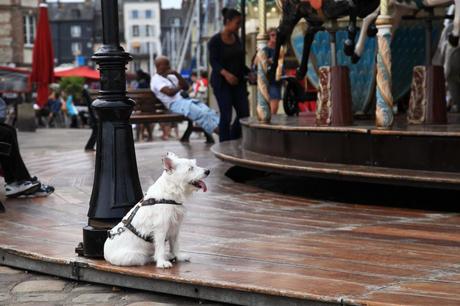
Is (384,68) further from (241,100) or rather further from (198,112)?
(198,112)

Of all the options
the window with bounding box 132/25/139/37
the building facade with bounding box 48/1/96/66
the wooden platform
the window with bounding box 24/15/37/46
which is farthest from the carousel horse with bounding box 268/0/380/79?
the window with bounding box 132/25/139/37

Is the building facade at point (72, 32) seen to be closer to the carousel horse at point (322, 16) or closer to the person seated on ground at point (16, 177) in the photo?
the carousel horse at point (322, 16)

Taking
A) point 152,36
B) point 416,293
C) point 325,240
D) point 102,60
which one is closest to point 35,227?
point 102,60

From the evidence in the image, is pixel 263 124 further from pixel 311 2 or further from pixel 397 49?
pixel 397 49

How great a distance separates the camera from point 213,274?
4852 millimetres

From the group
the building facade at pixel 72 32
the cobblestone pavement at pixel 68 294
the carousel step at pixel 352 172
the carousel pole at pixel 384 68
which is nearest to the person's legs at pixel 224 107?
the carousel step at pixel 352 172

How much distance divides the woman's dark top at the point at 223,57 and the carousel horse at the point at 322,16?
559 millimetres

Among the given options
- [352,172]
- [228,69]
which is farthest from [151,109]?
[352,172]

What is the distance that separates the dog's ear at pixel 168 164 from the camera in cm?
504

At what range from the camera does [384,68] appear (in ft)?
24.6

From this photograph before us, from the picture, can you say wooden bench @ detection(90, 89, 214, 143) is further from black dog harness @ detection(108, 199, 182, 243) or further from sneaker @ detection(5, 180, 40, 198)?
black dog harness @ detection(108, 199, 182, 243)

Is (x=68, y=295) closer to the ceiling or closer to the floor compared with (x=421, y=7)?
closer to the floor

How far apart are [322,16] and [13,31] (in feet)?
136

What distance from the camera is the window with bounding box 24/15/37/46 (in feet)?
176
